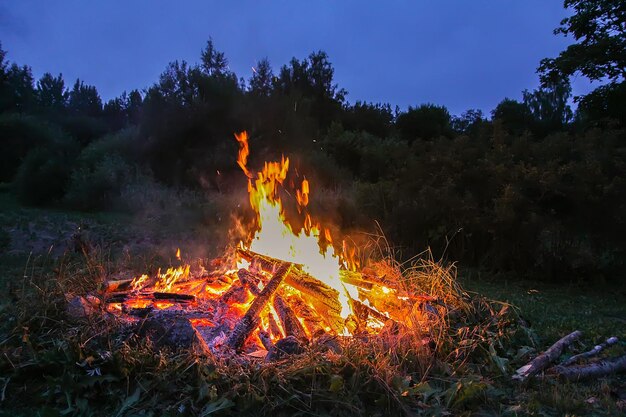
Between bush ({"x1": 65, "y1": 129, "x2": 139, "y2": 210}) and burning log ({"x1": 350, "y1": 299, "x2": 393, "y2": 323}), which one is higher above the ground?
bush ({"x1": 65, "y1": 129, "x2": 139, "y2": 210})

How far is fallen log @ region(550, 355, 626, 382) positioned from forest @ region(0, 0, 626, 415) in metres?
0.25

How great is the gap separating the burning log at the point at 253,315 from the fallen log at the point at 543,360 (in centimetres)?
202

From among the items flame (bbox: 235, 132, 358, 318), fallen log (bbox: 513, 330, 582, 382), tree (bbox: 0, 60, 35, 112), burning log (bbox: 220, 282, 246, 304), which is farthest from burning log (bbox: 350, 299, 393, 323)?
tree (bbox: 0, 60, 35, 112)

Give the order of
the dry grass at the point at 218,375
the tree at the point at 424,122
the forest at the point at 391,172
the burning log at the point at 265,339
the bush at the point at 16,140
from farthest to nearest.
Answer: the tree at the point at 424,122
the bush at the point at 16,140
the forest at the point at 391,172
the burning log at the point at 265,339
the dry grass at the point at 218,375

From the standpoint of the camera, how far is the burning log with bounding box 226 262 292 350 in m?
3.82

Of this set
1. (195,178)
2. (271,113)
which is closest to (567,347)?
(195,178)

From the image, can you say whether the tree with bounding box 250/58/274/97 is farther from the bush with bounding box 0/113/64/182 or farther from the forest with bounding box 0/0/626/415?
the bush with bounding box 0/113/64/182

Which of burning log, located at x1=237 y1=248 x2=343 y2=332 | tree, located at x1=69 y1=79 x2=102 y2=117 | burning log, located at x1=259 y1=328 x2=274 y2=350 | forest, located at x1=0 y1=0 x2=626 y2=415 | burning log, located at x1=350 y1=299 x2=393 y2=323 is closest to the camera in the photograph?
burning log, located at x1=259 y1=328 x2=274 y2=350

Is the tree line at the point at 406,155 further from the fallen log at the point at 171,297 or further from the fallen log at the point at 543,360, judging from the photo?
the fallen log at the point at 171,297

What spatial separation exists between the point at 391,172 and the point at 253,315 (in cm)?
796

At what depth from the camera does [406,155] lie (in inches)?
416

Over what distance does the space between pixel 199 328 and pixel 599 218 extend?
6.69 metres

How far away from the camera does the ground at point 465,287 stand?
3.04 meters

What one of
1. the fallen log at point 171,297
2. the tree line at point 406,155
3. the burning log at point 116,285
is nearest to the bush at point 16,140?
the tree line at point 406,155
